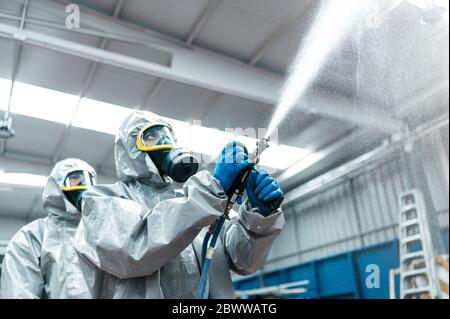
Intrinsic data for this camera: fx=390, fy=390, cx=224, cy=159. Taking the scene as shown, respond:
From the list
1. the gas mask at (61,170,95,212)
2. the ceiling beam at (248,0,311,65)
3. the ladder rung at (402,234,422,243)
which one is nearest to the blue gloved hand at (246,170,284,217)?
the ceiling beam at (248,0,311,65)

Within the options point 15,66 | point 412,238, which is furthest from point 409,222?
point 15,66

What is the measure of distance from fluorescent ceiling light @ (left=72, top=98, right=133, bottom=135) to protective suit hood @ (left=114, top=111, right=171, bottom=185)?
298 millimetres

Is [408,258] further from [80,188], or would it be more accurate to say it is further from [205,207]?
[205,207]

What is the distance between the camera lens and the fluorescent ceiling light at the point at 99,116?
1.39m

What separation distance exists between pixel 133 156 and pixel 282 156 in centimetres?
40

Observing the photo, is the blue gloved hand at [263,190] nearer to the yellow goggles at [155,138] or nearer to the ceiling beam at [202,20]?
the yellow goggles at [155,138]

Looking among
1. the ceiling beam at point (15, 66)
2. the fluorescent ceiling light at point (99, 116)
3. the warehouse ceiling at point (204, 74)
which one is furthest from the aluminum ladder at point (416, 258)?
the ceiling beam at point (15, 66)

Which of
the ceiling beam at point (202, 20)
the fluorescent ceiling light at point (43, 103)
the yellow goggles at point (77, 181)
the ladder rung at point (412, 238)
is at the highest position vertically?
the ceiling beam at point (202, 20)

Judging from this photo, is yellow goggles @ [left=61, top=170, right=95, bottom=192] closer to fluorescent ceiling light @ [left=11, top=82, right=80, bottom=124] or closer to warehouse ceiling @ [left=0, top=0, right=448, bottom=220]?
warehouse ceiling @ [left=0, top=0, right=448, bottom=220]

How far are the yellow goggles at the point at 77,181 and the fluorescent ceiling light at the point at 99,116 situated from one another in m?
0.22

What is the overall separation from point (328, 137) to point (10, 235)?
41.2 inches

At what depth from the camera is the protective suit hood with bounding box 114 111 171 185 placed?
1.01 metres

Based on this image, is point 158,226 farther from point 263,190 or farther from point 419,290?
point 419,290
